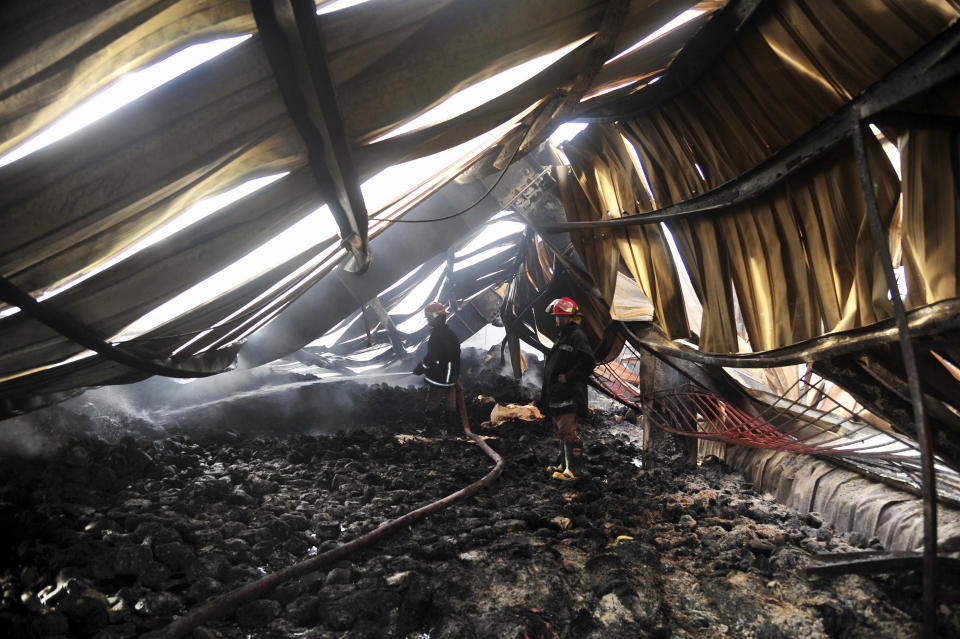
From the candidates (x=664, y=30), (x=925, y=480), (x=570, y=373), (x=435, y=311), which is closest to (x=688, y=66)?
(x=664, y=30)

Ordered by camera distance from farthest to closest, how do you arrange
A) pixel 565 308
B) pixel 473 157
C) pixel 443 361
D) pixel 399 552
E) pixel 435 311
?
pixel 435 311
pixel 443 361
pixel 565 308
pixel 473 157
pixel 399 552

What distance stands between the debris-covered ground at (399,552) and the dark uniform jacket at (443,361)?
2.53m

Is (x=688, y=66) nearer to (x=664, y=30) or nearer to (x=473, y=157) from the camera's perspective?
(x=664, y=30)

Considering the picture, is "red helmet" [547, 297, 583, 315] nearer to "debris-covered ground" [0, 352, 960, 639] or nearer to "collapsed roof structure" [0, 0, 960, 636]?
"collapsed roof structure" [0, 0, 960, 636]

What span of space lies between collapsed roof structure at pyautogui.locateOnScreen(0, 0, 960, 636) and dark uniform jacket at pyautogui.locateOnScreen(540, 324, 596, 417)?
4.74 feet

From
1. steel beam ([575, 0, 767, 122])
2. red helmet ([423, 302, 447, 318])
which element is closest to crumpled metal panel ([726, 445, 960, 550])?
steel beam ([575, 0, 767, 122])

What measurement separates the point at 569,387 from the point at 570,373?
148 millimetres

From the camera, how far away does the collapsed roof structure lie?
1.27m

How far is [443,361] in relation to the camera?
23.5 ft

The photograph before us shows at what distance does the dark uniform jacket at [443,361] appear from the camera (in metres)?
7.14

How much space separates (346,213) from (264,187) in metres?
0.48

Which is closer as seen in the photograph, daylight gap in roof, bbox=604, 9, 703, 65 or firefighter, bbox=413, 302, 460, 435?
daylight gap in roof, bbox=604, 9, 703, 65

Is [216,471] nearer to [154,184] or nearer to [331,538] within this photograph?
[331,538]

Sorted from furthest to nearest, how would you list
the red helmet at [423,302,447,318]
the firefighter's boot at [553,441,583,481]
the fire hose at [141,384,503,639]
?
the red helmet at [423,302,447,318] → the firefighter's boot at [553,441,583,481] → the fire hose at [141,384,503,639]
